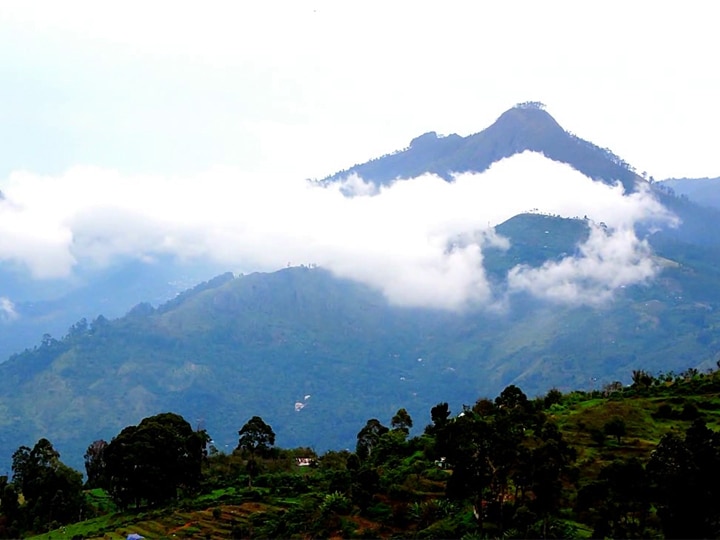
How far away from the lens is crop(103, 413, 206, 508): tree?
53.3 meters

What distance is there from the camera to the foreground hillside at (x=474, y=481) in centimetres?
2488

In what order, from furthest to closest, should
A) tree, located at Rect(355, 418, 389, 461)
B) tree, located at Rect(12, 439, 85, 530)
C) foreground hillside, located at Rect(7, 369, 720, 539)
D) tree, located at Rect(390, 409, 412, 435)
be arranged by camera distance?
tree, located at Rect(390, 409, 412, 435)
tree, located at Rect(355, 418, 389, 461)
tree, located at Rect(12, 439, 85, 530)
foreground hillside, located at Rect(7, 369, 720, 539)

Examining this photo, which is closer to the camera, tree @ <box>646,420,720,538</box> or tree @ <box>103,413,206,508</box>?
tree @ <box>646,420,720,538</box>

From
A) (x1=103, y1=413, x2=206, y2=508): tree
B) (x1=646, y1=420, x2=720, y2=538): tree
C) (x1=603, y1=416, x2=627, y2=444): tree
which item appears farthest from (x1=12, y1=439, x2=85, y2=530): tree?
(x1=646, y1=420, x2=720, y2=538): tree

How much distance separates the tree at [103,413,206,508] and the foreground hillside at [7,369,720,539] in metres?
0.15

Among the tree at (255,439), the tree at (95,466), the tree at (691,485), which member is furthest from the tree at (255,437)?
the tree at (691,485)

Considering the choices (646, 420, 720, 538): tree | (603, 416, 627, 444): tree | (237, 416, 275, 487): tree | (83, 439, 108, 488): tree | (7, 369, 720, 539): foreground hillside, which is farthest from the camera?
(83, 439, 108, 488): tree

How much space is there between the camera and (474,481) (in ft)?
96.1

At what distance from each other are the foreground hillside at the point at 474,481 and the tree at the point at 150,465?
150 mm

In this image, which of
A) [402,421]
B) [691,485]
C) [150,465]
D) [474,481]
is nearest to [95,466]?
[150,465]

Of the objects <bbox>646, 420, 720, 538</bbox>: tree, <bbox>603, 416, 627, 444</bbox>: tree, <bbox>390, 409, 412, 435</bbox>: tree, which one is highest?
<bbox>390, 409, 412, 435</bbox>: tree

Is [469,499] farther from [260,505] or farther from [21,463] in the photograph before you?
[21,463]

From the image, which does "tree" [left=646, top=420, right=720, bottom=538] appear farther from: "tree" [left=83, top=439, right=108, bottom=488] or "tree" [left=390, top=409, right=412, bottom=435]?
"tree" [left=83, top=439, right=108, bottom=488]

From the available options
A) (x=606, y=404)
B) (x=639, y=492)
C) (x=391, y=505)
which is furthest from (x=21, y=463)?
(x=639, y=492)
